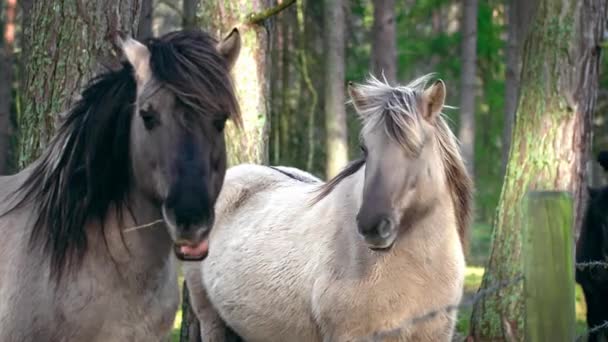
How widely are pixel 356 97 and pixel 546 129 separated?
3.10m

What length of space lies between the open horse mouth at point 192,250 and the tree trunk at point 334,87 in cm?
1131

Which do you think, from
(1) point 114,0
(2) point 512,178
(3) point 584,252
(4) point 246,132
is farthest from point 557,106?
(1) point 114,0

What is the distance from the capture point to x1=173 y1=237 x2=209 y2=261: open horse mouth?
3.69 meters

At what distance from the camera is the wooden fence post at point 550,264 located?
3.68m

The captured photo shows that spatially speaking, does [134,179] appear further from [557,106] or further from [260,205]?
[557,106]

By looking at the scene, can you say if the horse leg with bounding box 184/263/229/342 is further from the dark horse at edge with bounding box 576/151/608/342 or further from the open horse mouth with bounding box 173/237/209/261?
the open horse mouth with bounding box 173/237/209/261

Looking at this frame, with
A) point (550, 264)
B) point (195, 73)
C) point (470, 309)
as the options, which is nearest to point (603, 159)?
point (470, 309)

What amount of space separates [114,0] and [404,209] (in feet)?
7.97

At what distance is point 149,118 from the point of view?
385 cm

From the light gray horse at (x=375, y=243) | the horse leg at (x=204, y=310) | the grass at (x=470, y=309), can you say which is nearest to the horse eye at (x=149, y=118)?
the light gray horse at (x=375, y=243)

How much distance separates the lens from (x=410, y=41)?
809 inches

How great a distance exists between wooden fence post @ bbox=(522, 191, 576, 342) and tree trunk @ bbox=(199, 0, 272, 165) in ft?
13.4

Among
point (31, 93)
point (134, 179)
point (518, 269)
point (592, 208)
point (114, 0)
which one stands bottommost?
point (518, 269)

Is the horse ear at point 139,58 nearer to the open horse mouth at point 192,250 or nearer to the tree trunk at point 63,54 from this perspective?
the open horse mouth at point 192,250
